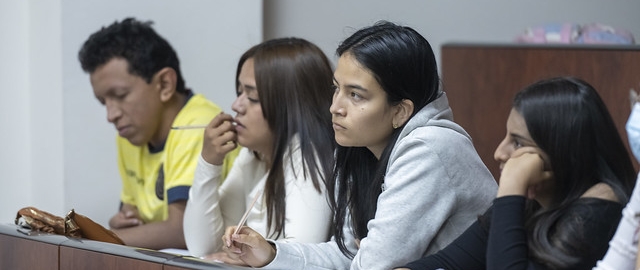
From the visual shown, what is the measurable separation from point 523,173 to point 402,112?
0.41 m

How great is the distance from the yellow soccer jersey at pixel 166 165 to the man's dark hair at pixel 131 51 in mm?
186

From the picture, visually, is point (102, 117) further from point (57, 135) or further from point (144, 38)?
point (144, 38)

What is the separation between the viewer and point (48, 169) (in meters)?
4.49

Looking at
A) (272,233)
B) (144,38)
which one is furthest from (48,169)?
(272,233)

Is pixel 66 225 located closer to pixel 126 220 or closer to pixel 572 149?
pixel 126 220

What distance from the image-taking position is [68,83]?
439 cm

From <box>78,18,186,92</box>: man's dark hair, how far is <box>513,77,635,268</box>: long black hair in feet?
6.41

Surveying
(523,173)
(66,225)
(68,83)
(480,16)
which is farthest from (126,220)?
(480,16)

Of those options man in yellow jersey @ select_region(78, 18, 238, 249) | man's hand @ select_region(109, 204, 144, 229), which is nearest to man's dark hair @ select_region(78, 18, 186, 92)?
man in yellow jersey @ select_region(78, 18, 238, 249)

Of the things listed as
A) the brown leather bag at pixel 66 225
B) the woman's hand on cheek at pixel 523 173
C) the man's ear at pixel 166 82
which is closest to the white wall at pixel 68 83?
the man's ear at pixel 166 82

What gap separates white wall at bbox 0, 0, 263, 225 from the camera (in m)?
4.39

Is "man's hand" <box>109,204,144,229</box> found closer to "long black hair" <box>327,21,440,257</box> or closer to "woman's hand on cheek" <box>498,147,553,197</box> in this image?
"long black hair" <box>327,21,440,257</box>

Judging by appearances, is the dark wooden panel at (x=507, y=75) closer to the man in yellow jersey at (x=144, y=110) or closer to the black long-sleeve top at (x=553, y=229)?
the man in yellow jersey at (x=144, y=110)

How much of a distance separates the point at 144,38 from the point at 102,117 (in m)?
0.67
